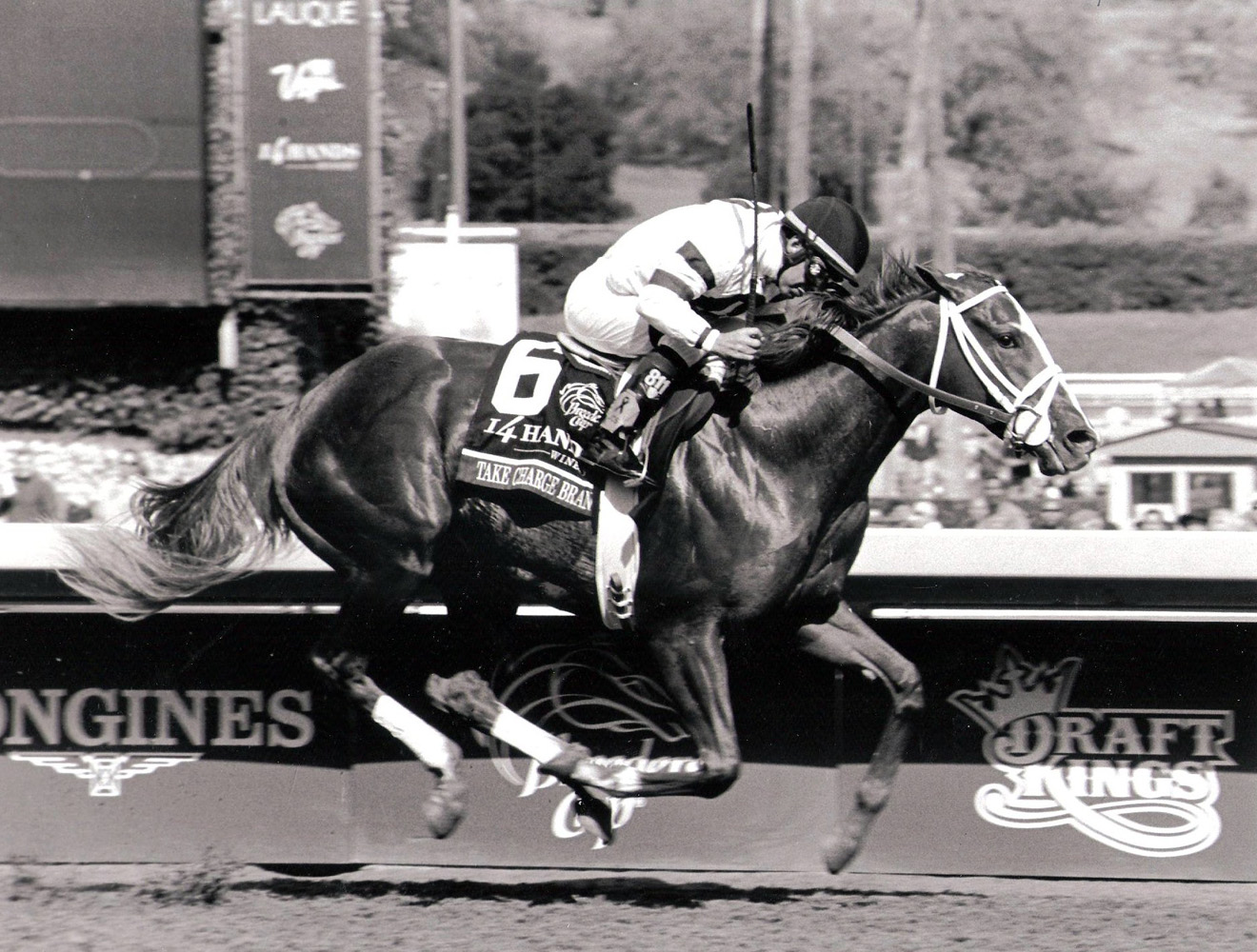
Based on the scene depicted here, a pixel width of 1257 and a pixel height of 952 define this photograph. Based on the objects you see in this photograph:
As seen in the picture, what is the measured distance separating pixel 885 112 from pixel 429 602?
35.7 m

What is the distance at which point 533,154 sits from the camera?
33.0 metres

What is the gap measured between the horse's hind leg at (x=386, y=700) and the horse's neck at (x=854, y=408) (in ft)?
4.41

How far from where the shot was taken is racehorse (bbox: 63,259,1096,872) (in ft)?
17.2

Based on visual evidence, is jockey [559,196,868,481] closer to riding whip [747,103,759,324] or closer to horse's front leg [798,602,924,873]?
riding whip [747,103,759,324]

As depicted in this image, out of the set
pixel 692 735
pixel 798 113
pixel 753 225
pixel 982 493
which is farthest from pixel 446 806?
pixel 798 113

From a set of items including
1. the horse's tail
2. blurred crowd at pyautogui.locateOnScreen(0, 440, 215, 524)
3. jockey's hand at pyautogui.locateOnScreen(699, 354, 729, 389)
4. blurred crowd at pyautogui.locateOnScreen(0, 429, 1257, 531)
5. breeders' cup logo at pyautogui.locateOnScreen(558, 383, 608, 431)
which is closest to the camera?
jockey's hand at pyautogui.locateOnScreen(699, 354, 729, 389)

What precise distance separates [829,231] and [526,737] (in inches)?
72.3

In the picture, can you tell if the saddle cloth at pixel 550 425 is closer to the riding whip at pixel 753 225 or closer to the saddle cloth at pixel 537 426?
the saddle cloth at pixel 537 426

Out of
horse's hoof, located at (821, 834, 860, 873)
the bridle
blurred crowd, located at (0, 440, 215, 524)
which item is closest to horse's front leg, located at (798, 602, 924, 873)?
horse's hoof, located at (821, 834, 860, 873)

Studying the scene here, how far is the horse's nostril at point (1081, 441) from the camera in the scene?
17.0 feet

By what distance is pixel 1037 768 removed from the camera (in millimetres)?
5809

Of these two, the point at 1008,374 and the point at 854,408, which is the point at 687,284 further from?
the point at 1008,374

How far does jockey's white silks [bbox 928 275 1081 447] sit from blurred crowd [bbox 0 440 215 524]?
9.24ft

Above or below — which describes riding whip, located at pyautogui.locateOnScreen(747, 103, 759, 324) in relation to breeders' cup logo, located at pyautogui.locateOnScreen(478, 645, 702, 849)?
above
